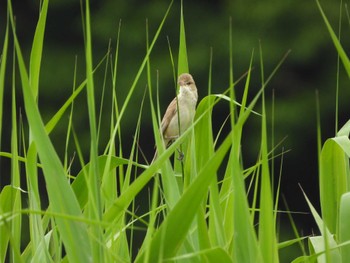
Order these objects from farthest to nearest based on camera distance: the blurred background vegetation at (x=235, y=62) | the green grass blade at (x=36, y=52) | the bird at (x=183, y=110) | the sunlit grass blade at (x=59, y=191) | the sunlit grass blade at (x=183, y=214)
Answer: the blurred background vegetation at (x=235, y=62) < the bird at (x=183, y=110) < the green grass blade at (x=36, y=52) < the sunlit grass blade at (x=59, y=191) < the sunlit grass blade at (x=183, y=214)

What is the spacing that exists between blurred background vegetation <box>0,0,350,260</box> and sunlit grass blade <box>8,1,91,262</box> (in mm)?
7308

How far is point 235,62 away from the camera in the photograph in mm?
8875

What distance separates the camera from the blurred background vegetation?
909 cm

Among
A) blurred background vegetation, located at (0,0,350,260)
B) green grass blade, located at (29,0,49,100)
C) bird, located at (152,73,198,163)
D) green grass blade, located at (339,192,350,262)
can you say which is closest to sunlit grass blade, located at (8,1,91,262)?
green grass blade, located at (29,0,49,100)

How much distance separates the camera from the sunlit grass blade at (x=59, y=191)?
1.46m

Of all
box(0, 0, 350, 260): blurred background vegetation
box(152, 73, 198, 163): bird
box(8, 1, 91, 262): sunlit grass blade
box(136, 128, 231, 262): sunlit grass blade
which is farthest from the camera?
box(0, 0, 350, 260): blurred background vegetation

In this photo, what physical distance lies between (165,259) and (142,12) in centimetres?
842

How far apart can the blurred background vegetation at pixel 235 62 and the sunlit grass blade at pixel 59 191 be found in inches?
288

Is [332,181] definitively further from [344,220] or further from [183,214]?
[183,214]

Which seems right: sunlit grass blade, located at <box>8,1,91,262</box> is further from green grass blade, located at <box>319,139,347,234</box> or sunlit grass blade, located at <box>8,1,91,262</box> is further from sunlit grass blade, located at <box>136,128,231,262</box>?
green grass blade, located at <box>319,139,347,234</box>

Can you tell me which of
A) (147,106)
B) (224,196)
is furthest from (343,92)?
(224,196)

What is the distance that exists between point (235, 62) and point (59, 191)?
7460 mm

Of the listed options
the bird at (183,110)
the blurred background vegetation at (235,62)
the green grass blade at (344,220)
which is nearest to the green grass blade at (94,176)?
the green grass blade at (344,220)

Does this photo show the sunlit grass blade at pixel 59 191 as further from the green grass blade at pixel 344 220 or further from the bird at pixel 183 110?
the bird at pixel 183 110
